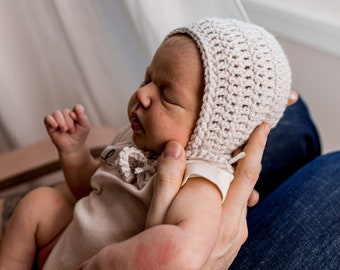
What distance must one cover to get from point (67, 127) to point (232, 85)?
1.14 feet

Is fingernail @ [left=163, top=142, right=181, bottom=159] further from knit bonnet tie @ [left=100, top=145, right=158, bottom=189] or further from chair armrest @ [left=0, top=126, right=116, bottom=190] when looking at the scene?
chair armrest @ [left=0, top=126, right=116, bottom=190]

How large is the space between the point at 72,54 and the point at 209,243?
696mm

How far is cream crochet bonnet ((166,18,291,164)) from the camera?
77 centimetres

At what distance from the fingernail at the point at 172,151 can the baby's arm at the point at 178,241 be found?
0.06 m

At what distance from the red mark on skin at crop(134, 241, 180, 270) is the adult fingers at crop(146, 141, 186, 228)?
60mm

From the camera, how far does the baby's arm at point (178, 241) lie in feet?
2.13

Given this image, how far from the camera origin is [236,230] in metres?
0.78

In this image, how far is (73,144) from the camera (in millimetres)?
979

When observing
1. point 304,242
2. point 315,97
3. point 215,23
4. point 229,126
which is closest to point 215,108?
point 229,126

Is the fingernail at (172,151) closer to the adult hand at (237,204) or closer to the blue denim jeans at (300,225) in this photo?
Answer: the adult hand at (237,204)

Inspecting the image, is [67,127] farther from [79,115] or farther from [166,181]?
[166,181]

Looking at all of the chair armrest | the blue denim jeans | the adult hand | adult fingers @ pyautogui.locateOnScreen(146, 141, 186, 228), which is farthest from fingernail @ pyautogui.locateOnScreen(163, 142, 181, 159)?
the chair armrest

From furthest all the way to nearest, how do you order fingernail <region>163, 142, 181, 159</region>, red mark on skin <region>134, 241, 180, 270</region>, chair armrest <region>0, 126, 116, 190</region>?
chair armrest <region>0, 126, 116, 190</region> → fingernail <region>163, 142, 181, 159</region> → red mark on skin <region>134, 241, 180, 270</region>

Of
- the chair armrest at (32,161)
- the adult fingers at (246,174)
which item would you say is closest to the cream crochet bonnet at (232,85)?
the adult fingers at (246,174)
